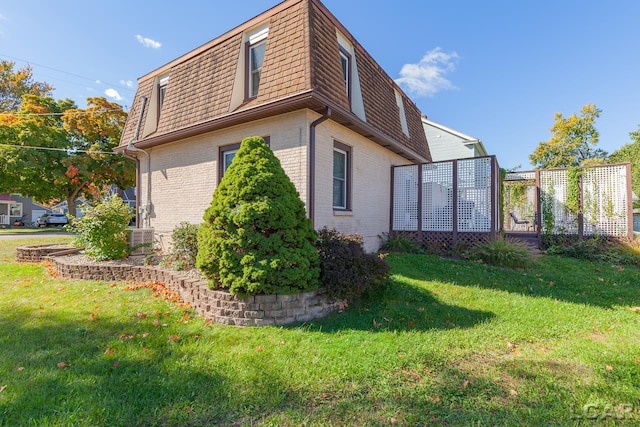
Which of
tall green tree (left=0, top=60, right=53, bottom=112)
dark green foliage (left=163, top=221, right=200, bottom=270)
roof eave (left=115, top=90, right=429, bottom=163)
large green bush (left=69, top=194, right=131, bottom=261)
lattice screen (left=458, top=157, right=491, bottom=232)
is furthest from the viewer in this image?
tall green tree (left=0, top=60, right=53, bottom=112)

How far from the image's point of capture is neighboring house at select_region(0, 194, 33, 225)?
33.8 metres

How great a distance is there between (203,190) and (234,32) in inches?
162

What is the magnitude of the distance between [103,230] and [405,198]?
27.0ft

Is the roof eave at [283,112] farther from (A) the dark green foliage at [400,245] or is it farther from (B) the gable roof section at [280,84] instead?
(A) the dark green foliage at [400,245]

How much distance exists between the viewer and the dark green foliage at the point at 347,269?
177 inches

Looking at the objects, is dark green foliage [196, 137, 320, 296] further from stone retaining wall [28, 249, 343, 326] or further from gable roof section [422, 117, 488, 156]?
gable roof section [422, 117, 488, 156]

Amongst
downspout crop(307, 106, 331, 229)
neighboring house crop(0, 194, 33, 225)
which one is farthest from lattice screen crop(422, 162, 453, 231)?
neighboring house crop(0, 194, 33, 225)

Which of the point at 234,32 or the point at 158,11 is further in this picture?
the point at 158,11

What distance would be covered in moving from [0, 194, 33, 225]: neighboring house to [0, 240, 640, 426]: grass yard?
41.7 meters

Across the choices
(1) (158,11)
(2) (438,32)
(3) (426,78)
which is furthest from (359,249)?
(3) (426,78)

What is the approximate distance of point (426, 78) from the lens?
2033 cm

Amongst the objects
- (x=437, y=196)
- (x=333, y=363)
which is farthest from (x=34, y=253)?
(x=437, y=196)

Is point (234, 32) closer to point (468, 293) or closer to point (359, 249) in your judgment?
point (359, 249)

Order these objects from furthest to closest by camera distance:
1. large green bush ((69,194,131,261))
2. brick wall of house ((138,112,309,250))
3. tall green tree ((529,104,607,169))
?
tall green tree ((529,104,607,169)), large green bush ((69,194,131,261)), brick wall of house ((138,112,309,250))
